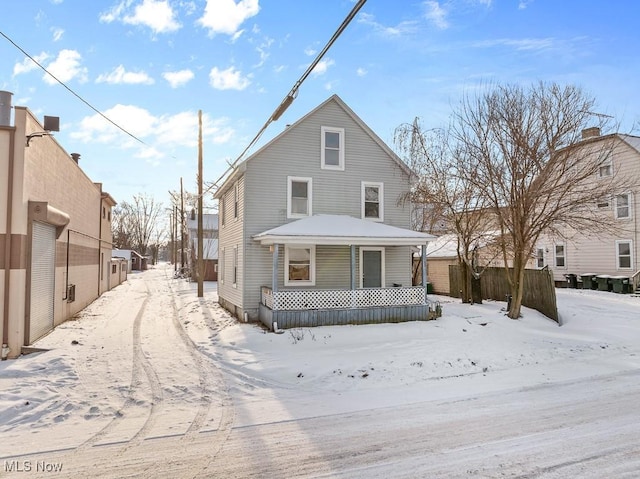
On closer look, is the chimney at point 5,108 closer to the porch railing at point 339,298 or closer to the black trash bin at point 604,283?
the porch railing at point 339,298

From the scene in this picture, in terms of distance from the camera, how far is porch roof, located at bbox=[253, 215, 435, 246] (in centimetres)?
A: 1334

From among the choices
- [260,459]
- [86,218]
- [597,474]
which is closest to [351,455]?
[260,459]

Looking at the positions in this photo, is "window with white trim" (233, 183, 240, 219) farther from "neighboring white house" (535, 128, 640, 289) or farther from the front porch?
"neighboring white house" (535, 128, 640, 289)

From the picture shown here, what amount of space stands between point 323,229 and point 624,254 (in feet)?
59.4

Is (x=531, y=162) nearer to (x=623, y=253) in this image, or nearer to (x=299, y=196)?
(x=299, y=196)

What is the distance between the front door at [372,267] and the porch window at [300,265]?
2.11 meters

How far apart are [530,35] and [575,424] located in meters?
10.1

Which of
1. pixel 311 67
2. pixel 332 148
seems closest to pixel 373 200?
pixel 332 148

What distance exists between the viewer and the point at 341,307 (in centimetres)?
1356

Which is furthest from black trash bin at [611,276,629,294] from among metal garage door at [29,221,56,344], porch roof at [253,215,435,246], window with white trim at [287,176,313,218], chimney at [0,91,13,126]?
chimney at [0,91,13,126]

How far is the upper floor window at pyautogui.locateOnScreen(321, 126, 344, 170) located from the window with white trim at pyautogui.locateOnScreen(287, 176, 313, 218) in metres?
1.08

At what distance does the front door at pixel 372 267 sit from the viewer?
52.7ft

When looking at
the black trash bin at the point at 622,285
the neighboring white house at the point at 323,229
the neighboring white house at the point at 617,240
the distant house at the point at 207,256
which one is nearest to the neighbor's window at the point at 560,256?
the neighboring white house at the point at 617,240

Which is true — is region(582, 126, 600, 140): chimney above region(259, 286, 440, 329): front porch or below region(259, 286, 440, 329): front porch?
above
